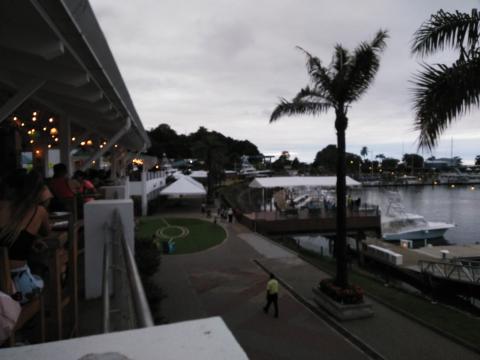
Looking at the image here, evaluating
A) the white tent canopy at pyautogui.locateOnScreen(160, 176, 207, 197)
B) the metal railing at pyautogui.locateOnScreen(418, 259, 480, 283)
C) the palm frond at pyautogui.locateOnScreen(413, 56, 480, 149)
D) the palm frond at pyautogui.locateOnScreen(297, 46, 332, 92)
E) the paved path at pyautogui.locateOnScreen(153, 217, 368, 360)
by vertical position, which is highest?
the palm frond at pyautogui.locateOnScreen(297, 46, 332, 92)

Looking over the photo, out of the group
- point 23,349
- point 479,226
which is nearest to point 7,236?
point 23,349

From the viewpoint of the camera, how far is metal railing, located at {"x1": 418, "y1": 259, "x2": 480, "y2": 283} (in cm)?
1777

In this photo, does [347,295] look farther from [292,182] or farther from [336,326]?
[292,182]

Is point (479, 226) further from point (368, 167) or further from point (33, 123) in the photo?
point (368, 167)

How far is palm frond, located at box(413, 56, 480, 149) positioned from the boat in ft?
91.9

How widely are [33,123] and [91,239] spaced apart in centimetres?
1177

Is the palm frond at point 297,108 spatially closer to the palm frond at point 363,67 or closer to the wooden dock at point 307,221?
the palm frond at point 363,67

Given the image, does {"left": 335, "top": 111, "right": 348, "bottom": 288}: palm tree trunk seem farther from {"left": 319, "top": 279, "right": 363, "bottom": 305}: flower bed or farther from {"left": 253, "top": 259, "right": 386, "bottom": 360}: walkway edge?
{"left": 253, "top": 259, "right": 386, "bottom": 360}: walkway edge

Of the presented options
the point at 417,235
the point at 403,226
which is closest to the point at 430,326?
the point at 403,226

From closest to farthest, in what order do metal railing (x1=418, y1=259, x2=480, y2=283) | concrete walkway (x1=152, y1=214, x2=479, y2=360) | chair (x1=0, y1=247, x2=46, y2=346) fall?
chair (x1=0, y1=247, x2=46, y2=346) → concrete walkway (x1=152, y1=214, x2=479, y2=360) → metal railing (x1=418, y1=259, x2=480, y2=283)

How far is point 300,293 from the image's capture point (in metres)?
14.0

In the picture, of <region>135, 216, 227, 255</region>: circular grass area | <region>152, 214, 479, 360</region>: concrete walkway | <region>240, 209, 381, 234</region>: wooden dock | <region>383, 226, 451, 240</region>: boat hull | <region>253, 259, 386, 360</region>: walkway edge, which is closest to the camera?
<region>253, 259, 386, 360</region>: walkway edge

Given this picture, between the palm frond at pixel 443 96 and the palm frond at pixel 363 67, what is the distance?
6786 mm

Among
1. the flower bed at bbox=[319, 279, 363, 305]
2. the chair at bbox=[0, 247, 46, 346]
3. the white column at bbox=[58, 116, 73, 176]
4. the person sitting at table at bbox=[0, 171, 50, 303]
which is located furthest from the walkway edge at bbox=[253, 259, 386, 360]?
the white column at bbox=[58, 116, 73, 176]
